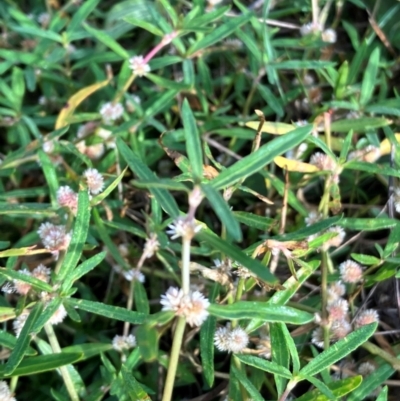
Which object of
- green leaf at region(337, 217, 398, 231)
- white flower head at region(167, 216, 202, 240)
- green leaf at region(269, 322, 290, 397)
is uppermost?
white flower head at region(167, 216, 202, 240)

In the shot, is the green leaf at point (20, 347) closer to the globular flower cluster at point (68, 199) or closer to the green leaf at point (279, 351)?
the globular flower cluster at point (68, 199)

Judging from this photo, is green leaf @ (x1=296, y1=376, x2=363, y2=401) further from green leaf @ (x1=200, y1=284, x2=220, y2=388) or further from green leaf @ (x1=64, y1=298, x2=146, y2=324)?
green leaf @ (x1=64, y1=298, x2=146, y2=324)

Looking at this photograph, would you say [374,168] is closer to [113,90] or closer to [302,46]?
[302,46]

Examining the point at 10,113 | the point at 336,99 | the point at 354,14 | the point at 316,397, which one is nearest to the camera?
the point at 316,397

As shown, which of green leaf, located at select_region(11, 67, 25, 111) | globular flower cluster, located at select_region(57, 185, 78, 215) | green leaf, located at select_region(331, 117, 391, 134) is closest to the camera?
globular flower cluster, located at select_region(57, 185, 78, 215)

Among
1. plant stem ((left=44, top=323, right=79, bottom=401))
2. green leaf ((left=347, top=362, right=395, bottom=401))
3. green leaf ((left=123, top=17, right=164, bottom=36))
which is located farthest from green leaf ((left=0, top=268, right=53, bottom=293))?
green leaf ((left=123, top=17, right=164, bottom=36))

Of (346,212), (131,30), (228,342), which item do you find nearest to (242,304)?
(228,342)
